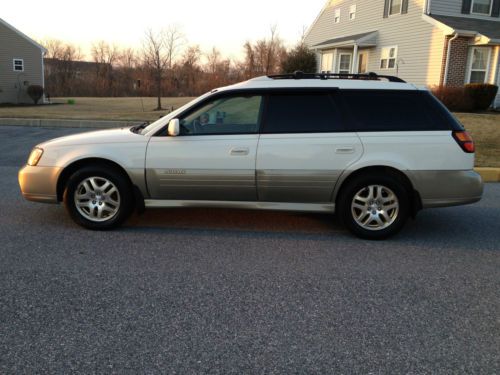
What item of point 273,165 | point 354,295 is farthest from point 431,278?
point 273,165

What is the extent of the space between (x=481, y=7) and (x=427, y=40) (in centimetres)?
345

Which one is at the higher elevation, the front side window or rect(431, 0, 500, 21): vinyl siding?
rect(431, 0, 500, 21): vinyl siding

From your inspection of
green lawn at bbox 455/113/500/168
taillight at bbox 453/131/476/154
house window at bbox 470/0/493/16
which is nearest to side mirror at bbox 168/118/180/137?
taillight at bbox 453/131/476/154

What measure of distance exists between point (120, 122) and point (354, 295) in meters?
13.3

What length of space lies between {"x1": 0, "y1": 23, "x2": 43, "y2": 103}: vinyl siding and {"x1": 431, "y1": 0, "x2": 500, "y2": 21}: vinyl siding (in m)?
28.1

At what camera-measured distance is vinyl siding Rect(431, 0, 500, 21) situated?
21.5 m

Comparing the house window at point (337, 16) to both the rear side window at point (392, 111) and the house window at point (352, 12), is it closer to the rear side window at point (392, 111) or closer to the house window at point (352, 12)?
the house window at point (352, 12)

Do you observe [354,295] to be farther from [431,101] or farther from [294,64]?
[294,64]

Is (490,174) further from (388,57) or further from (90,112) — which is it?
(90,112)

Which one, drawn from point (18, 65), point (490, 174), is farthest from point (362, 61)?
point (18, 65)

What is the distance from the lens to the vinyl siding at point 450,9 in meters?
21.5

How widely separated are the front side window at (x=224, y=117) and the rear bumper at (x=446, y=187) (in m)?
1.87

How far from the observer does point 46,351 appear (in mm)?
2752

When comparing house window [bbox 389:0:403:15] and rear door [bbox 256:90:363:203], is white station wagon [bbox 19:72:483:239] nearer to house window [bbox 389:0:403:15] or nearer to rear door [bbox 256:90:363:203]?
rear door [bbox 256:90:363:203]
